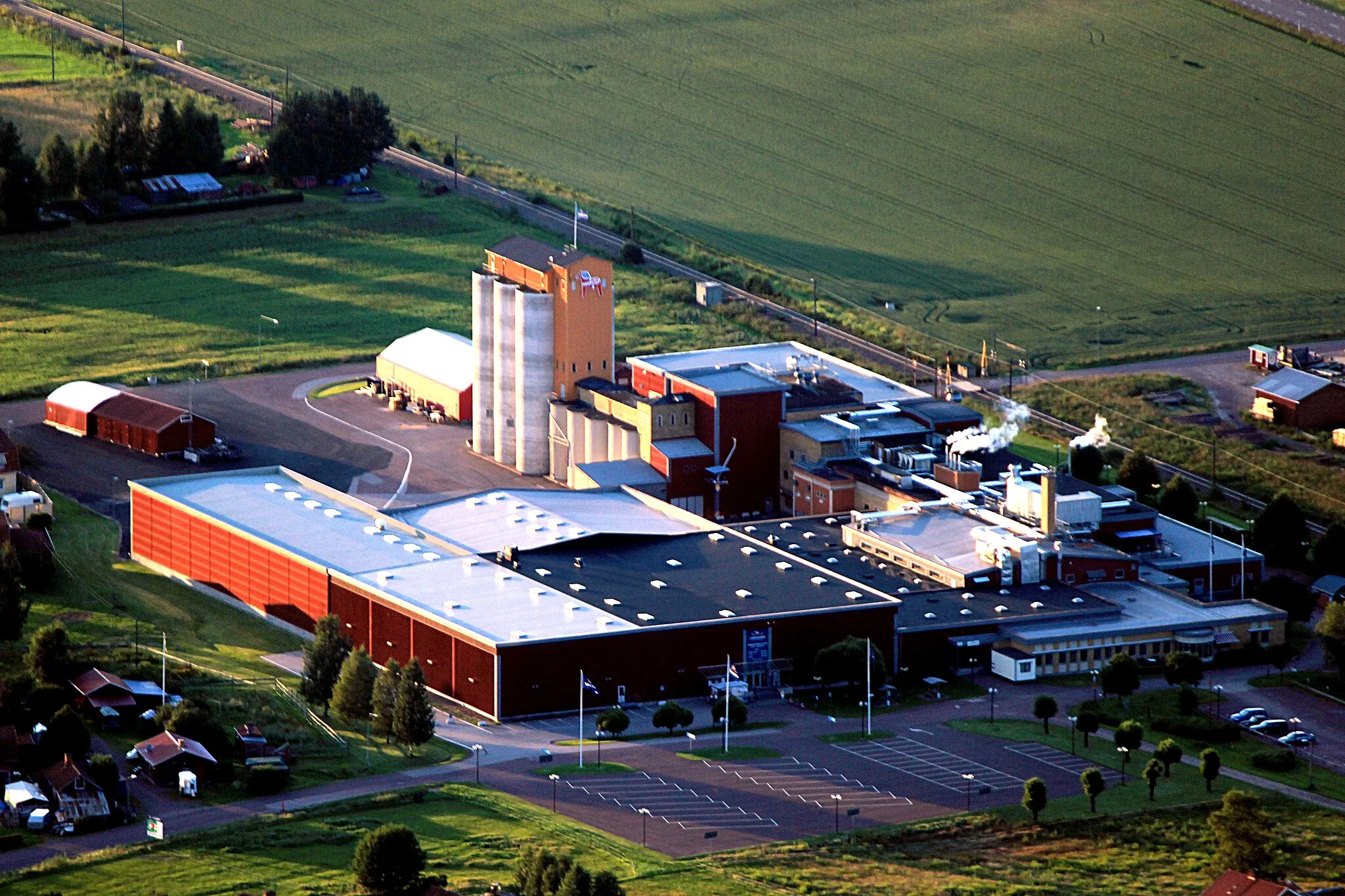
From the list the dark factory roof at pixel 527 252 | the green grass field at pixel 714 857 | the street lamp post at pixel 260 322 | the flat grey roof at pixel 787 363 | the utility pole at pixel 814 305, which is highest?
the dark factory roof at pixel 527 252

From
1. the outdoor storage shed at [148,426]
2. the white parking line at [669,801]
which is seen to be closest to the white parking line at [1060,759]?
the white parking line at [669,801]

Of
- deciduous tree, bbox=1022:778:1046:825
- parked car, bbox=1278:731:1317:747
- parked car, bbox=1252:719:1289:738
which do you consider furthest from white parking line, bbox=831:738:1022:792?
parked car, bbox=1278:731:1317:747

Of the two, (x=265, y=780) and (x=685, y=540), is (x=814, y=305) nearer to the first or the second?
(x=685, y=540)

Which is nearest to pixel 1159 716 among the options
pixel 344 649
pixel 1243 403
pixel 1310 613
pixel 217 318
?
pixel 1310 613

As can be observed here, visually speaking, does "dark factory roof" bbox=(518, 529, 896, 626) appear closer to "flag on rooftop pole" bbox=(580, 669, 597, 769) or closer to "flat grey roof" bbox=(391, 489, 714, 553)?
"flat grey roof" bbox=(391, 489, 714, 553)

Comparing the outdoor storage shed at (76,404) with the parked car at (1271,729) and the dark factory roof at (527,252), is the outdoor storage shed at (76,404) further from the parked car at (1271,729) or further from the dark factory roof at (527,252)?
the parked car at (1271,729)

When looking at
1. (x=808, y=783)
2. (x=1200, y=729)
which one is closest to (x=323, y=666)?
(x=808, y=783)
